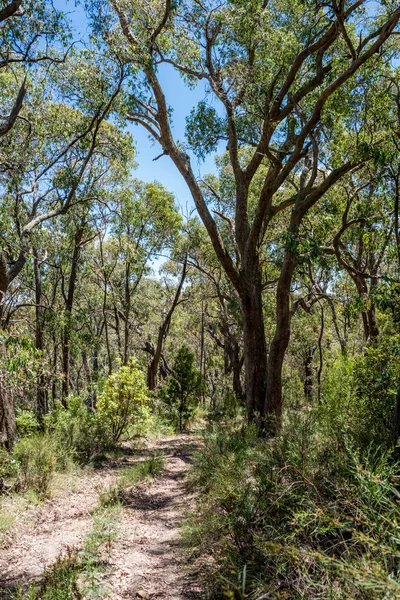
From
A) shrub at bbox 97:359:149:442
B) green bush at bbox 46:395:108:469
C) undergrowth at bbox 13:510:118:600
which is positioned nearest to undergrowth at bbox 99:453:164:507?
green bush at bbox 46:395:108:469

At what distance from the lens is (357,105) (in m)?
8.74

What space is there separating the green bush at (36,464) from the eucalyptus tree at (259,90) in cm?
425

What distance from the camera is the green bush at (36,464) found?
239 inches

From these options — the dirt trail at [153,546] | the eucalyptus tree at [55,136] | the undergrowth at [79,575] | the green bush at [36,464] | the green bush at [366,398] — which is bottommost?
the dirt trail at [153,546]

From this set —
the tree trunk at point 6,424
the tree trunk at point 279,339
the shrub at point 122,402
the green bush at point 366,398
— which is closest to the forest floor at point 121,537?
the tree trunk at point 6,424

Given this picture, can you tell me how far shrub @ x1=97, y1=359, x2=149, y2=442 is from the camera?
962 cm

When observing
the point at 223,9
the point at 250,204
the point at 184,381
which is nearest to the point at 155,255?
the point at 250,204

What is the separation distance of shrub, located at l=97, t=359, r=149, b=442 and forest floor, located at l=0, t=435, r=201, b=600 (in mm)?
1973

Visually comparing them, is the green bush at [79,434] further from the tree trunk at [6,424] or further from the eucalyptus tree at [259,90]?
the eucalyptus tree at [259,90]

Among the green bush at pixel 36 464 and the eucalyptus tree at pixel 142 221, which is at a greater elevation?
the eucalyptus tree at pixel 142 221

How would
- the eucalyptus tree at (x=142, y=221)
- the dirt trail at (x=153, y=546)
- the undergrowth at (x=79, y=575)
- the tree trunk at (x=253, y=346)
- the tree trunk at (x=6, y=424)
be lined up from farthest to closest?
the eucalyptus tree at (x=142, y=221) < the tree trunk at (x=253, y=346) < the tree trunk at (x=6, y=424) < the dirt trail at (x=153, y=546) < the undergrowth at (x=79, y=575)

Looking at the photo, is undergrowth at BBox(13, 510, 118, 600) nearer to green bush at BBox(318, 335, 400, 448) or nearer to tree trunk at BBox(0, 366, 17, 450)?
green bush at BBox(318, 335, 400, 448)

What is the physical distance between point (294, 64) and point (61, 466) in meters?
8.62

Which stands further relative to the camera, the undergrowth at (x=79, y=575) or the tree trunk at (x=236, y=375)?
the tree trunk at (x=236, y=375)
